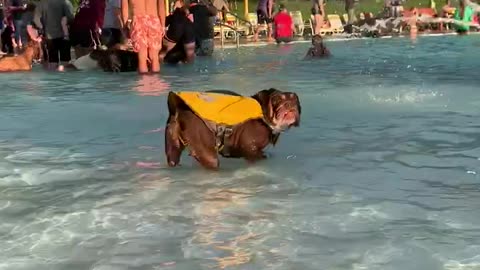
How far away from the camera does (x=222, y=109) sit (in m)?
5.20

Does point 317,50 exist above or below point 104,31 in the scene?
below

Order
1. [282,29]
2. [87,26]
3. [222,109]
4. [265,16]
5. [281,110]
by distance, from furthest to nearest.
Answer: [265,16], [282,29], [87,26], [222,109], [281,110]

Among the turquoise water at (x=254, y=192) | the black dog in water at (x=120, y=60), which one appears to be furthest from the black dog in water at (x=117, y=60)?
the turquoise water at (x=254, y=192)

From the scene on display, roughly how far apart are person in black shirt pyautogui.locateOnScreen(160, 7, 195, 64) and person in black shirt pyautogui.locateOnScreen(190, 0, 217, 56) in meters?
1.36

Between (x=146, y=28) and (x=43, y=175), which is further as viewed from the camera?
(x=146, y=28)

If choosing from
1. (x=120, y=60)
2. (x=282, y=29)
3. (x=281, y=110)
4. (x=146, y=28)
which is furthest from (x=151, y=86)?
(x=282, y=29)

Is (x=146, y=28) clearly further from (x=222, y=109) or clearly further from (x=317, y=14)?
(x=317, y=14)

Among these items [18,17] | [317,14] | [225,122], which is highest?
[18,17]

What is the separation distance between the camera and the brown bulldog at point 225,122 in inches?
201

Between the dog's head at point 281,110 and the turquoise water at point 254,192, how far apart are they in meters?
0.34

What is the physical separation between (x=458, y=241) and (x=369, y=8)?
41.7 metres

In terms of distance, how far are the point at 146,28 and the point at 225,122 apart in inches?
324

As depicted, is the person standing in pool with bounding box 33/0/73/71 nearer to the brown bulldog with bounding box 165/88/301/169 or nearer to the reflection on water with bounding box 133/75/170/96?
the reflection on water with bounding box 133/75/170/96

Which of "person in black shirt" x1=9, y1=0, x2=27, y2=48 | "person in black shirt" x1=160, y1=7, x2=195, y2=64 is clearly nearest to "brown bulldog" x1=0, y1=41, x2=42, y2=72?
"person in black shirt" x1=160, y1=7, x2=195, y2=64
